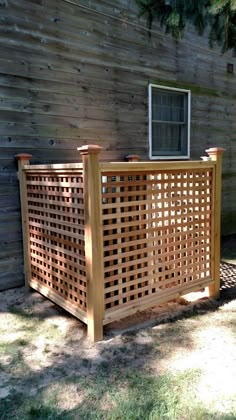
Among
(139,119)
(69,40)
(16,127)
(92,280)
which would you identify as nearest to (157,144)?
(139,119)

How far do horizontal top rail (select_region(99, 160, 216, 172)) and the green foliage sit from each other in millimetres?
1265

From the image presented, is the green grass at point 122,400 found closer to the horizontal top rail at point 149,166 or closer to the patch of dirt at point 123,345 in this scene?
the patch of dirt at point 123,345

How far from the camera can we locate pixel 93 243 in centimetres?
264

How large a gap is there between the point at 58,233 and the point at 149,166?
1031 mm

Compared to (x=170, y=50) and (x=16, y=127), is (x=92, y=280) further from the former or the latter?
(x=170, y=50)

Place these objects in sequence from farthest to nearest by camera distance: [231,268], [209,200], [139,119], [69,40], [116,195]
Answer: [139,119] < [231,268] < [69,40] < [209,200] < [116,195]

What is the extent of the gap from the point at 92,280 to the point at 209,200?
5.13ft

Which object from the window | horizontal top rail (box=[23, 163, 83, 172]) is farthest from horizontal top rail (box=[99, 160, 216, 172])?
the window

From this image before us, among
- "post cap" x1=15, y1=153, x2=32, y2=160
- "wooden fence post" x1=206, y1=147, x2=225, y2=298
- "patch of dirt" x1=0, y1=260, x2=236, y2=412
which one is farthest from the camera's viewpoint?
"post cap" x1=15, y1=153, x2=32, y2=160

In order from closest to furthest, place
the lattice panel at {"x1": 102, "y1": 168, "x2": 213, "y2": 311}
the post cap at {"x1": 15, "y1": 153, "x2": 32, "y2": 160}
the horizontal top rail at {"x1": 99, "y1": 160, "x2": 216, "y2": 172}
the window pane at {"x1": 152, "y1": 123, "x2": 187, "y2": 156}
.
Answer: the horizontal top rail at {"x1": 99, "y1": 160, "x2": 216, "y2": 172} < the lattice panel at {"x1": 102, "y1": 168, "x2": 213, "y2": 311} < the post cap at {"x1": 15, "y1": 153, "x2": 32, "y2": 160} < the window pane at {"x1": 152, "y1": 123, "x2": 187, "y2": 156}

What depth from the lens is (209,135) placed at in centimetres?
609

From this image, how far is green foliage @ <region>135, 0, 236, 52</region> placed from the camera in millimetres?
3189

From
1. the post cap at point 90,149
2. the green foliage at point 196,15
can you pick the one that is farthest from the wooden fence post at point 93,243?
the green foliage at point 196,15

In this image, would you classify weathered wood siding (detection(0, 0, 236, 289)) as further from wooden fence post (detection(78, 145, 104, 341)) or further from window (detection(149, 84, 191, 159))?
wooden fence post (detection(78, 145, 104, 341))
